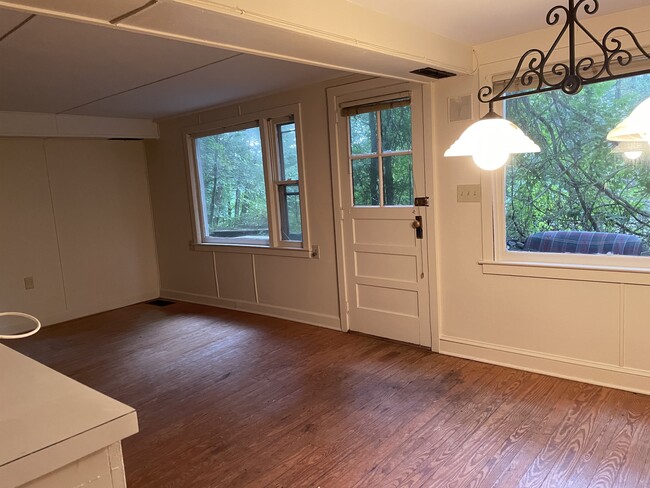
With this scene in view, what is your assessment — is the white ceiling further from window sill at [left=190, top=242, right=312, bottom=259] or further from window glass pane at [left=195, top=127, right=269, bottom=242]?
window glass pane at [left=195, top=127, right=269, bottom=242]

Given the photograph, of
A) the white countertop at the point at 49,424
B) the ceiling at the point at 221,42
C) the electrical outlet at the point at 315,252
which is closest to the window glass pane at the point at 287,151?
the ceiling at the point at 221,42

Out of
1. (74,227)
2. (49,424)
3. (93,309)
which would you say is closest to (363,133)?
(49,424)

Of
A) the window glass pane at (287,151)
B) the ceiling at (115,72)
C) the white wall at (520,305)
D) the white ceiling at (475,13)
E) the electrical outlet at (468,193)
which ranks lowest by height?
the white wall at (520,305)

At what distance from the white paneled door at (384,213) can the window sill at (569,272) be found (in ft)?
1.90

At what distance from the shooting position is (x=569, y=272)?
119 inches

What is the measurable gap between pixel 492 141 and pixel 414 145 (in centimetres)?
206

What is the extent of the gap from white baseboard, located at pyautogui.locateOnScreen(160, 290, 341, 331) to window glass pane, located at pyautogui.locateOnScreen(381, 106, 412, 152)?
5.24ft

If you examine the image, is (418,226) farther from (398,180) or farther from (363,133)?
(363,133)

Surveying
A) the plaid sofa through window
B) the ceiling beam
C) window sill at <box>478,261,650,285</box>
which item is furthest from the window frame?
the plaid sofa through window

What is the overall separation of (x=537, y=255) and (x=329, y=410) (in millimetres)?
1671

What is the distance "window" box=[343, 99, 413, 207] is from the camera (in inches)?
144

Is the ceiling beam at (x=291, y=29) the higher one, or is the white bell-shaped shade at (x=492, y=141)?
the ceiling beam at (x=291, y=29)

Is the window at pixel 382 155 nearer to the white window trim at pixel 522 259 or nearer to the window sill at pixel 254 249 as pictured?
the white window trim at pixel 522 259

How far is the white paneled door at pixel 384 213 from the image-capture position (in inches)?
143
